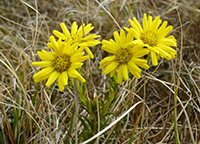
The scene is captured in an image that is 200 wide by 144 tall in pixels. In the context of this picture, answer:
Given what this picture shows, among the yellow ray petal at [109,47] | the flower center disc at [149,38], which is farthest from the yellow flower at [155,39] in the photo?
the yellow ray petal at [109,47]

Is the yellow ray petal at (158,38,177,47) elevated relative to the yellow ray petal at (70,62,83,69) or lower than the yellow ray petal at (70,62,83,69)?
lower

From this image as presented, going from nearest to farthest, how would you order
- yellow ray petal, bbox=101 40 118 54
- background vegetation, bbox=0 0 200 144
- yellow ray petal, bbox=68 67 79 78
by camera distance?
yellow ray petal, bbox=68 67 79 78 → yellow ray petal, bbox=101 40 118 54 → background vegetation, bbox=0 0 200 144

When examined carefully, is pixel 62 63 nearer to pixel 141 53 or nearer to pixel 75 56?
pixel 75 56

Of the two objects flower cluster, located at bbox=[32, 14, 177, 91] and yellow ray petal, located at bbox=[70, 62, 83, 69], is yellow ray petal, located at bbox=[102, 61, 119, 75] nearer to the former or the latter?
flower cluster, located at bbox=[32, 14, 177, 91]

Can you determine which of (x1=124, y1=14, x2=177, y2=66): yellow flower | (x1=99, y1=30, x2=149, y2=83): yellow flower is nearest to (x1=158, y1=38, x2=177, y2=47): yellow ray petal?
(x1=124, y1=14, x2=177, y2=66): yellow flower

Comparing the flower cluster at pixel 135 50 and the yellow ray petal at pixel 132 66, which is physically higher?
the flower cluster at pixel 135 50

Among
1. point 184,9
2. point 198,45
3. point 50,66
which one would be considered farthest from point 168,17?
point 50,66

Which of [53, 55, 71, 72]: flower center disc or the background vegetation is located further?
the background vegetation

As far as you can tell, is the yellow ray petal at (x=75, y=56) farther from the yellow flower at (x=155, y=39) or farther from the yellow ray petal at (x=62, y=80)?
the yellow flower at (x=155, y=39)
